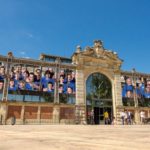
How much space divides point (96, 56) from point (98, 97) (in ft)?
21.2

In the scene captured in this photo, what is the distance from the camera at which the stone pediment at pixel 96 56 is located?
95.1 ft

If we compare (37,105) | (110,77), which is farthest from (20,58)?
(110,77)

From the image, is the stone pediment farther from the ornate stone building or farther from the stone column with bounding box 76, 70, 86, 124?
the stone column with bounding box 76, 70, 86, 124

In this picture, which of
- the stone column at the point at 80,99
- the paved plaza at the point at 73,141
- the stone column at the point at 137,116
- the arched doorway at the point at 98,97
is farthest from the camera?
the stone column at the point at 137,116

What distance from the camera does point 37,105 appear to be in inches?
949

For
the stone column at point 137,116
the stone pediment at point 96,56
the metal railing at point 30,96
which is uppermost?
the stone pediment at point 96,56

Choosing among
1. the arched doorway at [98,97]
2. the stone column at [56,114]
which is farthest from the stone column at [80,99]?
the stone column at [56,114]

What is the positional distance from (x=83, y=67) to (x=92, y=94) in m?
4.22

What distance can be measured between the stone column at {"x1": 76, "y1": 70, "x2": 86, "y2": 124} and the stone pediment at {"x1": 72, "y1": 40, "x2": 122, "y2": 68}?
218cm

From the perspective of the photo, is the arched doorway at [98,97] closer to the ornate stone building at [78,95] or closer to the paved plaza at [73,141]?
the ornate stone building at [78,95]

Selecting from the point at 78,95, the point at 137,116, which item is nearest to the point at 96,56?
the point at 78,95

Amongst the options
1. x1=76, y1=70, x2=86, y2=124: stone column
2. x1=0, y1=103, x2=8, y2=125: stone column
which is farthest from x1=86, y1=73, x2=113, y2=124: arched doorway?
x1=0, y1=103, x2=8, y2=125: stone column

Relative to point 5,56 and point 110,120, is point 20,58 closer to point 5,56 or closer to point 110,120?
point 5,56

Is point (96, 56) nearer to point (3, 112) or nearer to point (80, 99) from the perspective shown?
point (80, 99)
